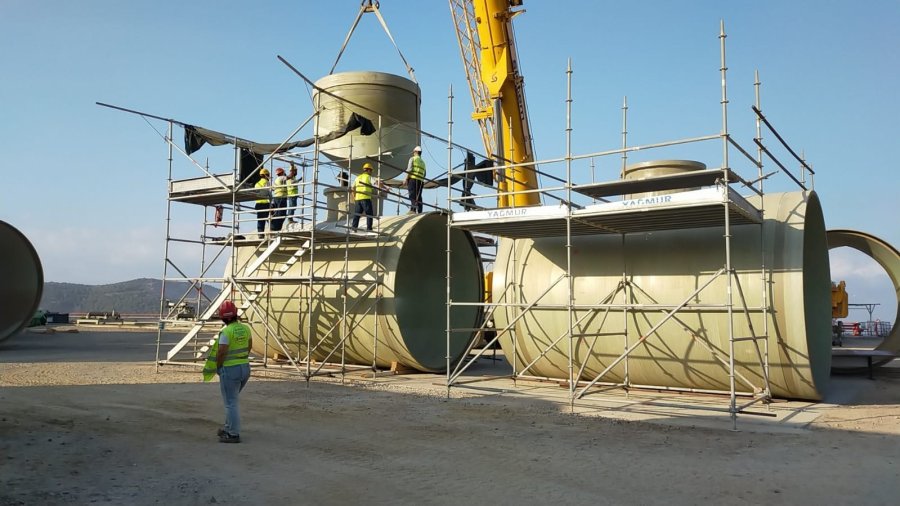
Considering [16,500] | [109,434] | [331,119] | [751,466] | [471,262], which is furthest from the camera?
[471,262]

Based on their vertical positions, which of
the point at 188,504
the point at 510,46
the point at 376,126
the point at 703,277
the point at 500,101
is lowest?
the point at 188,504

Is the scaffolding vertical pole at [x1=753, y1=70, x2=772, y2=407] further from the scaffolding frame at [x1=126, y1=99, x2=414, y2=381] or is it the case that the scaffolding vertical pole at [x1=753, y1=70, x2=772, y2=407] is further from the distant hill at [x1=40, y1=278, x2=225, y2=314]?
the distant hill at [x1=40, y1=278, x2=225, y2=314]

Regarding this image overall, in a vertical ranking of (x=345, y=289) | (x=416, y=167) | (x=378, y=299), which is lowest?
(x=378, y=299)

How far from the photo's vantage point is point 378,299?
15047 millimetres

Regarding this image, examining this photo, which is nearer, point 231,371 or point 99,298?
point 231,371

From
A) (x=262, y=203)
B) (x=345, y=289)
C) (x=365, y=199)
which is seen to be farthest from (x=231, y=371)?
(x=262, y=203)

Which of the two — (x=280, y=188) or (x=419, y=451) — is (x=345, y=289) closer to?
(x=280, y=188)

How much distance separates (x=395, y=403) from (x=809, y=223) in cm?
834

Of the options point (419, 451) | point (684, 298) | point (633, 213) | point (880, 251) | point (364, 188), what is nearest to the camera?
point (419, 451)

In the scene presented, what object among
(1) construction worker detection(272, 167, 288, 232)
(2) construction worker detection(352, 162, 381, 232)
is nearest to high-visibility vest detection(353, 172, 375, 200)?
(2) construction worker detection(352, 162, 381, 232)

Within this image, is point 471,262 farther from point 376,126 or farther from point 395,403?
point 395,403

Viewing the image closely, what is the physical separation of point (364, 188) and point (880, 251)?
13263 mm

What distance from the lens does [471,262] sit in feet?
59.1

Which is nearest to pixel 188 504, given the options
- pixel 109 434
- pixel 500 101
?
pixel 109 434
